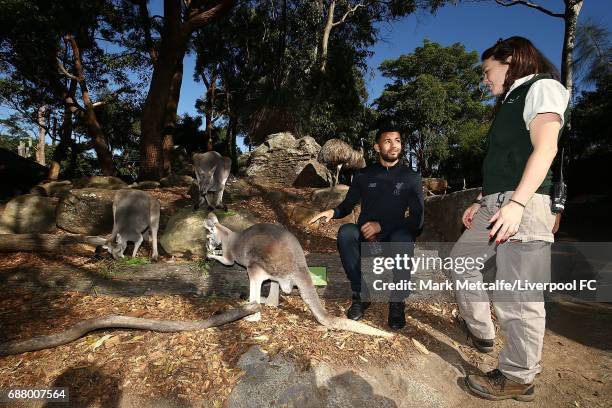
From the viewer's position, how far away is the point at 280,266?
11.7ft

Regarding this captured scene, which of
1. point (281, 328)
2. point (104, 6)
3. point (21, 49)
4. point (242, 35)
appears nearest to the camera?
point (281, 328)

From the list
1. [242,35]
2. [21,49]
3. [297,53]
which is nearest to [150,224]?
[21,49]

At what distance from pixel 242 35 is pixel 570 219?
2240 cm

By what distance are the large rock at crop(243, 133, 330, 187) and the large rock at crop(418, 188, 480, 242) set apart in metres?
6.17

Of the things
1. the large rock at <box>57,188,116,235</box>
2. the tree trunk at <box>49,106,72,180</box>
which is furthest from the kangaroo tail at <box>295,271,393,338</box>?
the tree trunk at <box>49,106,72,180</box>

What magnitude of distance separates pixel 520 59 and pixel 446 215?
479cm

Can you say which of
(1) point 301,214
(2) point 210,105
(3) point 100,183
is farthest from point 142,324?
(2) point 210,105

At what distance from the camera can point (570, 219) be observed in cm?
1414

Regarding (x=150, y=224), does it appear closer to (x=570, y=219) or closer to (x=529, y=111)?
(x=529, y=111)

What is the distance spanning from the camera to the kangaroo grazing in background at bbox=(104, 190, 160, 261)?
5570 mm

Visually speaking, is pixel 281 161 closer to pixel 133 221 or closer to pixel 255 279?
pixel 133 221

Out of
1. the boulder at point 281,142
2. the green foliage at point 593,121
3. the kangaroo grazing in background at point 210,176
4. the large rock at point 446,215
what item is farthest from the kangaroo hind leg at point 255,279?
the green foliage at point 593,121

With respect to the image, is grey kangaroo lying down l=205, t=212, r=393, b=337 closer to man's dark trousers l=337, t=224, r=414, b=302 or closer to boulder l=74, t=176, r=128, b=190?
man's dark trousers l=337, t=224, r=414, b=302

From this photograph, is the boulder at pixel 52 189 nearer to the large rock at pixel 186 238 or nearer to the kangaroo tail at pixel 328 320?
the large rock at pixel 186 238
